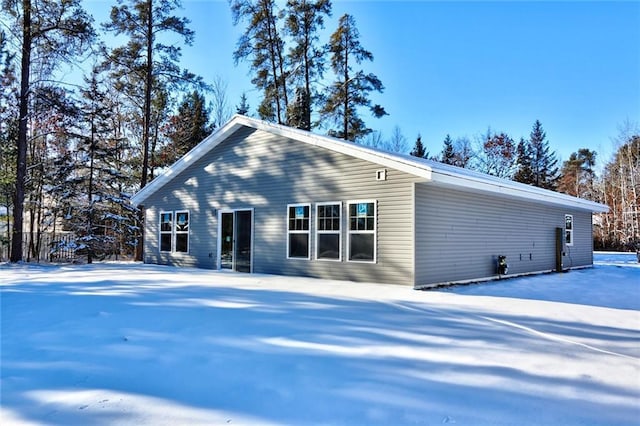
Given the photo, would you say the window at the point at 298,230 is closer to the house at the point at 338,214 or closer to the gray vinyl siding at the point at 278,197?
the house at the point at 338,214

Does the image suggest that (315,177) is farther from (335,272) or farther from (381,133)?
(381,133)

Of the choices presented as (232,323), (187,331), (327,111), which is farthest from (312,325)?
(327,111)

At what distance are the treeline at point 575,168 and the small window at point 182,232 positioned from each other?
1967cm

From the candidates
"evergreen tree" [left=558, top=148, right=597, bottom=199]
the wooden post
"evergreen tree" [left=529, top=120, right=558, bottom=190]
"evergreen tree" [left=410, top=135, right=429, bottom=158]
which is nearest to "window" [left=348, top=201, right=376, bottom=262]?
the wooden post

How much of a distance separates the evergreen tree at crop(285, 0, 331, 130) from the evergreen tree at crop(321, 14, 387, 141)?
0.79m

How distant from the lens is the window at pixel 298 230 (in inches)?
384

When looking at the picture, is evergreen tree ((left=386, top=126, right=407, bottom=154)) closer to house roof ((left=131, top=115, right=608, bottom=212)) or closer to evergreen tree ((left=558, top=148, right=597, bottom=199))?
evergreen tree ((left=558, top=148, right=597, bottom=199))

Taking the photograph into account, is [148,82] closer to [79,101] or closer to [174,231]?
[79,101]

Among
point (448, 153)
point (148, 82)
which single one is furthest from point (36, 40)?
point (448, 153)

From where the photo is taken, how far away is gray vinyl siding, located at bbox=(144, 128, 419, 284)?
8305mm

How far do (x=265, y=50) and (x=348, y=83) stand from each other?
4.15 m

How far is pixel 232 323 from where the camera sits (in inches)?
181

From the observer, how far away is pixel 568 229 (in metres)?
14.2

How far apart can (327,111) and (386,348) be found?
16.9 meters
